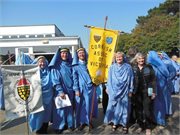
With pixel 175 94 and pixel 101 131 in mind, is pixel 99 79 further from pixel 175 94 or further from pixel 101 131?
pixel 175 94

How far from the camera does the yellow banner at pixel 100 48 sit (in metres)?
7.58

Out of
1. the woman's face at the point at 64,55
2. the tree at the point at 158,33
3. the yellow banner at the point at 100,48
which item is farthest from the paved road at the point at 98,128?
the tree at the point at 158,33

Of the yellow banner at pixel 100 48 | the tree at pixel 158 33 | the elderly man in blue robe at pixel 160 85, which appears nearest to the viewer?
the yellow banner at pixel 100 48

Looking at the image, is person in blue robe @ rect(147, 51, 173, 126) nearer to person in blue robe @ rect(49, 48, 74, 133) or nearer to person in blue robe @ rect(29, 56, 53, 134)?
person in blue robe @ rect(49, 48, 74, 133)

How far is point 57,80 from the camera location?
7.55 metres

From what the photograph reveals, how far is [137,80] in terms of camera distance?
7.55m

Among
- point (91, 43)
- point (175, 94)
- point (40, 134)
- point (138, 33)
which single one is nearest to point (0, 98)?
point (40, 134)

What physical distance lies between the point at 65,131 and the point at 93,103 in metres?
0.82

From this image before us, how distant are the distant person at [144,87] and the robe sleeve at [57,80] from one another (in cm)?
152

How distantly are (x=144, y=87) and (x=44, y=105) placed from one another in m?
2.05

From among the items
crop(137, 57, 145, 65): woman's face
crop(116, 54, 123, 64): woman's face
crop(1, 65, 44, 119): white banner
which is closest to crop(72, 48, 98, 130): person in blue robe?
crop(116, 54, 123, 64): woman's face

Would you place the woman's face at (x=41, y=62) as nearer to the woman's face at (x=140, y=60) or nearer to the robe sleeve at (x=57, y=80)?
the robe sleeve at (x=57, y=80)

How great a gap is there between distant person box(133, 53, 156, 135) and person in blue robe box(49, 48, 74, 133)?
4.49ft

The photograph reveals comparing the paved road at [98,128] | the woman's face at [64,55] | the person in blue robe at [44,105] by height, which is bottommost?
the paved road at [98,128]
